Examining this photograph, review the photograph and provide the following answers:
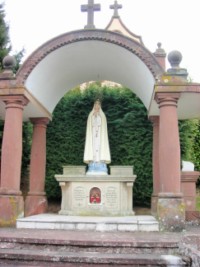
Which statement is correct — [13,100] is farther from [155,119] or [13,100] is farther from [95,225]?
[155,119]

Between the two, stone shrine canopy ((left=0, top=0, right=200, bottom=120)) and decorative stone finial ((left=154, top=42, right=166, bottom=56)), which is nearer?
stone shrine canopy ((left=0, top=0, right=200, bottom=120))

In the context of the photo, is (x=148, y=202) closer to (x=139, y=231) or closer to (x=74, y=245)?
(x=139, y=231)

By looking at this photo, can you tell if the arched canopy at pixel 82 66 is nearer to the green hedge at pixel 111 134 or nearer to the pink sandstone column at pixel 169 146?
the pink sandstone column at pixel 169 146

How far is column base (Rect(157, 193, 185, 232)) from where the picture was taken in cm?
833

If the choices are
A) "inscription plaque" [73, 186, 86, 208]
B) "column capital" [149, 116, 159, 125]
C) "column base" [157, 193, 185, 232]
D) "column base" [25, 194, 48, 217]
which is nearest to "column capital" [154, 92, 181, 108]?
"column base" [157, 193, 185, 232]

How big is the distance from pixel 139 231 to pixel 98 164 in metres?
4.02

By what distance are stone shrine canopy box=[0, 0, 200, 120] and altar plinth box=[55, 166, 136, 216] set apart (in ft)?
7.81

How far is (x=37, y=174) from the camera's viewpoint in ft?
38.0

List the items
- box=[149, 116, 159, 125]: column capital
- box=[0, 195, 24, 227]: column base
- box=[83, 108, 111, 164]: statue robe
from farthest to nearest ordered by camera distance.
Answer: box=[83, 108, 111, 164]: statue robe
box=[149, 116, 159, 125]: column capital
box=[0, 195, 24, 227]: column base

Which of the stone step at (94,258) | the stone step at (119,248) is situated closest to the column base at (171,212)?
the stone step at (119,248)

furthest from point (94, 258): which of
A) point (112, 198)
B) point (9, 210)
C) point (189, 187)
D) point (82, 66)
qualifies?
point (82, 66)

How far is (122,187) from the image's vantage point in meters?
10.7

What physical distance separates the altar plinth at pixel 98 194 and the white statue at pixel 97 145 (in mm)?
746

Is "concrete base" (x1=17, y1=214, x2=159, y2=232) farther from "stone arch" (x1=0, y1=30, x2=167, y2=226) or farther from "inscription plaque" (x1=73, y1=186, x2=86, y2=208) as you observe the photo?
"inscription plaque" (x1=73, y1=186, x2=86, y2=208)
